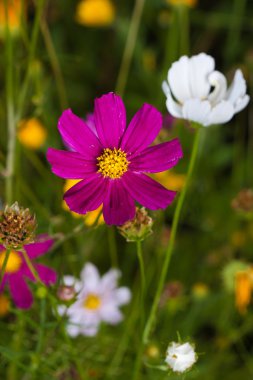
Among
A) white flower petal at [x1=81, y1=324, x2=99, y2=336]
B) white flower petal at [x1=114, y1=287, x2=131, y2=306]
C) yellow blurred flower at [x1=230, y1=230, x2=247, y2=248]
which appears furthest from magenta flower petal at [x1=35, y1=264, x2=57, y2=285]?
yellow blurred flower at [x1=230, y1=230, x2=247, y2=248]

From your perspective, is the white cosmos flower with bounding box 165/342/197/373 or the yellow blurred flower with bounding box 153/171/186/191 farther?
the yellow blurred flower with bounding box 153/171/186/191

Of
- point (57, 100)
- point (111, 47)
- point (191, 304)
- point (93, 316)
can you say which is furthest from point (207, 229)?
point (111, 47)

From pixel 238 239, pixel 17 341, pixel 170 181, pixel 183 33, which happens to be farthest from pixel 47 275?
pixel 183 33

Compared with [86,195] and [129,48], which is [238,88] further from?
[129,48]

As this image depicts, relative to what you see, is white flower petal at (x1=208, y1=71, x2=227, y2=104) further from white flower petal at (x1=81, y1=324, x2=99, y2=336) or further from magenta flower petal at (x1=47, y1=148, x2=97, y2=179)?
white flower petal at (x1=81, y1=324, x2=99, y2=336)

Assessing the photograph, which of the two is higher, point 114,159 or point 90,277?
point 90,277

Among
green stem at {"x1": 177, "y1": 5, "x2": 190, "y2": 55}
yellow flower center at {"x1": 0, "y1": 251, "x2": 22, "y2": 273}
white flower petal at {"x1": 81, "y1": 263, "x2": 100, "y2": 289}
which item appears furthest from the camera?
green stem at {"x1": 177, "y1": 5, "x2": 190, "y2": 55}

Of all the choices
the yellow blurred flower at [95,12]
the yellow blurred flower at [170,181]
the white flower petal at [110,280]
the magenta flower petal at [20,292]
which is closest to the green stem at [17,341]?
the magenta flower petal at [20,292]

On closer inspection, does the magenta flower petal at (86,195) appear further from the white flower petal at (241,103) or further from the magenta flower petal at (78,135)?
the white flower petal at (241,103)
